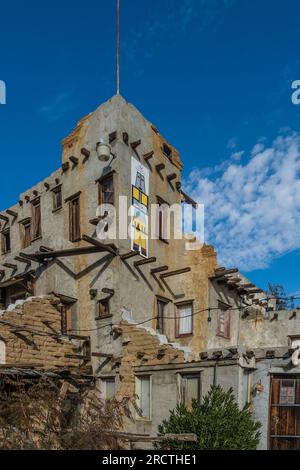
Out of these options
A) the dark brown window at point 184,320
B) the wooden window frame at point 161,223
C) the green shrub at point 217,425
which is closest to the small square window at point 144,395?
the green shrub at point 217,425

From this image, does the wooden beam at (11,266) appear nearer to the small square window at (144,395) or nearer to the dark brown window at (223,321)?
the small square window at (144,395)

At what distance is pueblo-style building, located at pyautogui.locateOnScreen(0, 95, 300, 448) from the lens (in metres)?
17.2

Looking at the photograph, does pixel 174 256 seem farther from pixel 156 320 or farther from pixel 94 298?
pixel 94 298

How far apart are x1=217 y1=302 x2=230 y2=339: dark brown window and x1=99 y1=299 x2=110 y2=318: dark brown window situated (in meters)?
6.85

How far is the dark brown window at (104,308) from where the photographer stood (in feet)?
63.1

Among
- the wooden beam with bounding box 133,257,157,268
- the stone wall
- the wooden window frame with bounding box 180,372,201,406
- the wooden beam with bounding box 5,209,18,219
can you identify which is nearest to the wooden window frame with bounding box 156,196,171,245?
the wooden beam with bounding box 133,257,157,268

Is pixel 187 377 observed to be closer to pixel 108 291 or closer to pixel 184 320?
pixel 108 291

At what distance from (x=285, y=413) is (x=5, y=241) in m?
20.7

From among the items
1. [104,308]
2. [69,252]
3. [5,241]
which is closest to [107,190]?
[69,252]

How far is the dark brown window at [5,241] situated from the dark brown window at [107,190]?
31.7ft

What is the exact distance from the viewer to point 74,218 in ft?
73.3

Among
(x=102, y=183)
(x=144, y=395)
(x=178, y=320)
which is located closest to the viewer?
(x=144, y=395)

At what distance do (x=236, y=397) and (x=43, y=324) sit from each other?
29.6 ft

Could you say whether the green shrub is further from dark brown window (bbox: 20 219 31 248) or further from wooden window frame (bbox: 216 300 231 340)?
dark brown window (bbox: 20 219 31 248)
